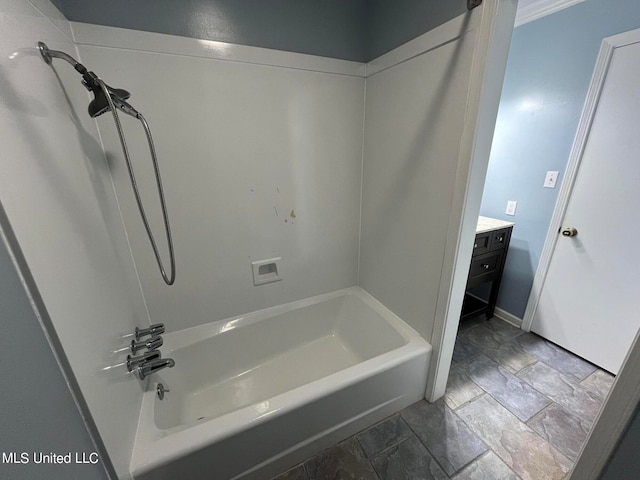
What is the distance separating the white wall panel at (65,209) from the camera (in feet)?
1.81

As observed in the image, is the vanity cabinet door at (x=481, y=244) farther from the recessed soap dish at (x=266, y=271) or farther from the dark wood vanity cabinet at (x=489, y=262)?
the recessed soap dish at (x=266, y=271)

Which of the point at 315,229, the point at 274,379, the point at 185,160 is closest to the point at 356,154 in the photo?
the point at 315,229

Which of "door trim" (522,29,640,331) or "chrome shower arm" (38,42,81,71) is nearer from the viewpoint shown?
"chrome shower arm" (38,42,81,71)

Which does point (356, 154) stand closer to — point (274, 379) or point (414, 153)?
point (414, 153)

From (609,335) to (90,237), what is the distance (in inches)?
113

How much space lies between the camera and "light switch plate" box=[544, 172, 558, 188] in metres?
1.74

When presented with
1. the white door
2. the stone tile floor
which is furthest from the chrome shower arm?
the white door

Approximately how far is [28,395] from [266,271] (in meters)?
1.26

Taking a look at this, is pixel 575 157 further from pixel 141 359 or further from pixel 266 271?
pixel 141 359

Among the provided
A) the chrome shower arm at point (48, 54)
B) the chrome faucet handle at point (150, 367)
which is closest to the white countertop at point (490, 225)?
the chrome faucet handle at point (150, 367)

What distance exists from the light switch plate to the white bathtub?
150cm

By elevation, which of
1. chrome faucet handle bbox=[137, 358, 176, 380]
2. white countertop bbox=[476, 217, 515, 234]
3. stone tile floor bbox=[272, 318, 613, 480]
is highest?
white countertop bbox=[476, 217, 515, 234]

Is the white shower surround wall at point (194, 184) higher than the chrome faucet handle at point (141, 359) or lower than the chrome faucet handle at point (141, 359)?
higher

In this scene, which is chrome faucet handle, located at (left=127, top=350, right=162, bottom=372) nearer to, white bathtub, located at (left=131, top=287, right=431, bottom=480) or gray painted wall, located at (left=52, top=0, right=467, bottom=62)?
white bathtub, located at (left=131, top=287, right=431, bottom=480)
